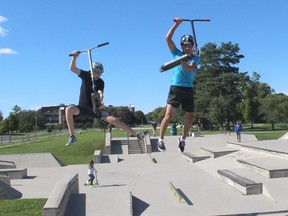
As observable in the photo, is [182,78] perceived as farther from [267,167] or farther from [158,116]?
[158,116]

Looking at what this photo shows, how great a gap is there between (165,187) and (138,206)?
11.5 ft

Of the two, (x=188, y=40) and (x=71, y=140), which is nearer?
(x=188, y=40)

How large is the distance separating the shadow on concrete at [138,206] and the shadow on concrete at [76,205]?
1865 millimetres

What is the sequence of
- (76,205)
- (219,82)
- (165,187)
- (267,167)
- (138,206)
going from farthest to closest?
(219,82) → (165,187) → (267,167) → (138,206) → (76,205)

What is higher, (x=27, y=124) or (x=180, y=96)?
(x=27, y=124)

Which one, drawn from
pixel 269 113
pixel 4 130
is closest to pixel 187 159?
pixel 4 130

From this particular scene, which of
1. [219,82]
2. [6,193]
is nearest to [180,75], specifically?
[6,193]

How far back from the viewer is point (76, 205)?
13.3 meters

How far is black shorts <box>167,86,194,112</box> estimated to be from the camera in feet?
21.4

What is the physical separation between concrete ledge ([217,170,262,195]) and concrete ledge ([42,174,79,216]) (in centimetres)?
685

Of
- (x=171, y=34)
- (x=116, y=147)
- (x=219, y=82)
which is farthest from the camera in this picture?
(x=219, y=82)

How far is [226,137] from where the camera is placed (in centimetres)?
4044

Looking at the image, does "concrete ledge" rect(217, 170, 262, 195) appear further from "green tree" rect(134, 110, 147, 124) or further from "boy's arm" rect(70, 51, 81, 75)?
"boy's arm" rect(70, 51, 81, 75)

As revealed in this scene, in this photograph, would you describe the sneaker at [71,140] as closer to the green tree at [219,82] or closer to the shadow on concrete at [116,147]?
the shadow on concrete at [116,147]
